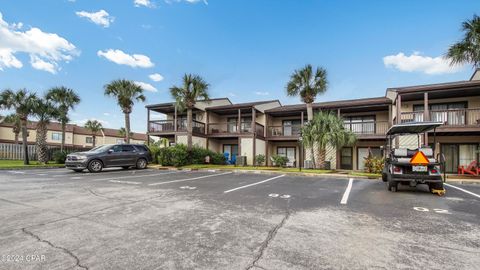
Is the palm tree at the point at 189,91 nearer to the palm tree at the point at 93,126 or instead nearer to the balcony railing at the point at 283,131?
the balcony railing at the point at 283,131

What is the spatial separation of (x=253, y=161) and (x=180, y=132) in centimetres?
772

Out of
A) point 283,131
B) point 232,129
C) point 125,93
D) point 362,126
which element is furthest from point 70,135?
point 362,126

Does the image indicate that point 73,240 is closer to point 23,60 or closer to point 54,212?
point 54,212

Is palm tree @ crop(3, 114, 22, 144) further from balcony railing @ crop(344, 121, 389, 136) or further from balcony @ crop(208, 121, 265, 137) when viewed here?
balcony railing @ crop(344, 121, 389, 136)

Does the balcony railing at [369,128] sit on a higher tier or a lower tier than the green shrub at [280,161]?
higher

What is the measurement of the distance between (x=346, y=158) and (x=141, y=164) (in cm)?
1727

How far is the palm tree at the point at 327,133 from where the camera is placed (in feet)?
52.8

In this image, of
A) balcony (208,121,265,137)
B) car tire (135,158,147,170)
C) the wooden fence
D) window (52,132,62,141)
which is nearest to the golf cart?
balcony (208,121,265,137)

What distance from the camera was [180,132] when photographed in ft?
74.6

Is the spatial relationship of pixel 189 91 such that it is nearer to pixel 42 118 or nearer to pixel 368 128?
pixel 42 118

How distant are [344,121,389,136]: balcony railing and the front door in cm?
209

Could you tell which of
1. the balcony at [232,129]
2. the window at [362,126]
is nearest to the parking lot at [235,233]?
the window at [362,126]

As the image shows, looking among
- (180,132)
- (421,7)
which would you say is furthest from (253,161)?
(421,7)

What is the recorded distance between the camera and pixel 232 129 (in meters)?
25.2
